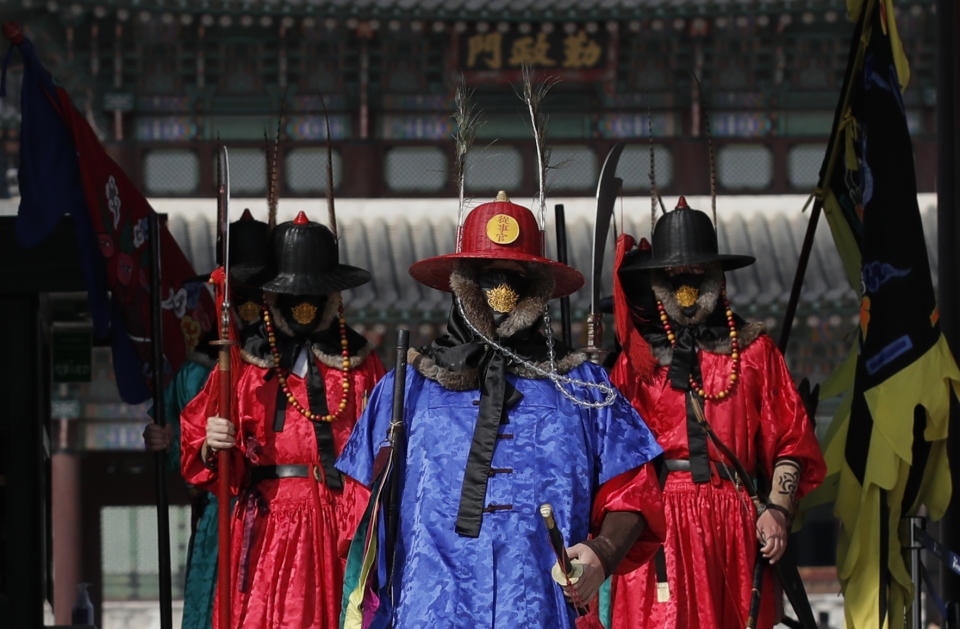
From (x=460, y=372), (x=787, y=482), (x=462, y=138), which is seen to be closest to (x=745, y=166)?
(x=787, y=482)

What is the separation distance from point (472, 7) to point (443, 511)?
8.38 meters

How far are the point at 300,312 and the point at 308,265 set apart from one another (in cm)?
18

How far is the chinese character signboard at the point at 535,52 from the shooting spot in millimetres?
12180

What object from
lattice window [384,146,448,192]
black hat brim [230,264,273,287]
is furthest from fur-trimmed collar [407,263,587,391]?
lattice window [384,146,448,192]

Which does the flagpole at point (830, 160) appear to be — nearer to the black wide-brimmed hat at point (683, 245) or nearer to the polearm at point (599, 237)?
the black wide-brimmed hat at point (683, 245)

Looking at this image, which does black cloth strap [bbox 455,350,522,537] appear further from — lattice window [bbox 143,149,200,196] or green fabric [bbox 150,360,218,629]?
lattice window [bbox 143,149,200,196]

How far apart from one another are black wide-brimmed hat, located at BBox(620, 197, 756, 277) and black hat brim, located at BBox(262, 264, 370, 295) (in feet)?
3.28

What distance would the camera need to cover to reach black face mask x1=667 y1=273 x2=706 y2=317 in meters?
6.11

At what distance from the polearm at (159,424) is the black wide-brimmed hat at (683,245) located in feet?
5.71

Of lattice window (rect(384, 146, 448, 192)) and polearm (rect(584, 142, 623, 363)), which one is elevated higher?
lattice window (rect(384, 146, 448, 192))

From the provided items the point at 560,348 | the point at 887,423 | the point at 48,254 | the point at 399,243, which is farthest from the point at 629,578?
the point at 399,243

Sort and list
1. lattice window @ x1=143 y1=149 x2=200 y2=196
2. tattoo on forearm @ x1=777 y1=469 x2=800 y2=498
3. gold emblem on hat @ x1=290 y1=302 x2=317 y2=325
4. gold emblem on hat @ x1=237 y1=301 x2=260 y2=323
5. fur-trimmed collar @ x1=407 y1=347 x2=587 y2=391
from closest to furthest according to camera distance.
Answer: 1. fur-trimmed collar @ x1=407 y1=347 x2=587 y2=391
2. tattoo on forearm @ x1=777 y1=469 x2=800 y2=498
3. gold emblem on hat @ x1=290 y1=302 x2=317 y2=325
4. gold emblem on hat @ x1=237 y1=301 x2=260 y2=323
5. lattice window @ x1=143 y1=149 x2=200 y2=196

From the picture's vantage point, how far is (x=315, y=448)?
6.00m

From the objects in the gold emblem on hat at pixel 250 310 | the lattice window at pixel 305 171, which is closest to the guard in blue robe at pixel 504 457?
the gold emblem on hat at pixel 250 310
